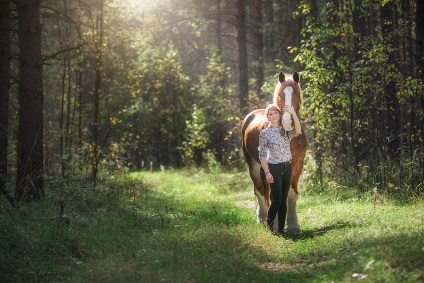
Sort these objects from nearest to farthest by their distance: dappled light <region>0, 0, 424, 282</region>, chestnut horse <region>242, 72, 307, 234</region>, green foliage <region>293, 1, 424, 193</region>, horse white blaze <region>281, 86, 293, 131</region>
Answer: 1. dappled light <region>0, 0, 424, 282</region>
2. horse white blaze <region>281, 86, 293, 131</region>
3. chestnut horse <region>242, 72, 307, 234</region>
4. green foliage <region>293, 1, 424, 193</region>

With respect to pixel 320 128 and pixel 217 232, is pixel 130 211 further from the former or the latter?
pixel 320 128

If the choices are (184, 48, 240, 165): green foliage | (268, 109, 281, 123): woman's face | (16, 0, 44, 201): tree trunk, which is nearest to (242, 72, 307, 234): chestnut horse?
(268, 109, 281, 123): woman's face

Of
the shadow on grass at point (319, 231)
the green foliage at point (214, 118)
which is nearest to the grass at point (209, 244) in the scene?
the shadow on grass at point (319, 231)

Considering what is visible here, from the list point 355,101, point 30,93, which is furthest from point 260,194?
point 30,93

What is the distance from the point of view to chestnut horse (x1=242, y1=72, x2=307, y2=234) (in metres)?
7.88

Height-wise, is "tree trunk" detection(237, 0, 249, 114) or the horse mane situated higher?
"tree trunk" detection(237, 0, 249, 114)

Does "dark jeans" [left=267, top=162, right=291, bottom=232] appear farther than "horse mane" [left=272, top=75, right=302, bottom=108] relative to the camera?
No

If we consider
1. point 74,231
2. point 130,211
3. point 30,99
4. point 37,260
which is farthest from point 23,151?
point 37,260

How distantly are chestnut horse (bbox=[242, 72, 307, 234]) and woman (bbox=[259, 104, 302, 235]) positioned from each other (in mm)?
247

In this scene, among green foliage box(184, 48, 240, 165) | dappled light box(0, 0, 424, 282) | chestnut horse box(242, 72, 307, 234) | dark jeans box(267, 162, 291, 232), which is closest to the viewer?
dappled light box(0, 0, 424, 282)

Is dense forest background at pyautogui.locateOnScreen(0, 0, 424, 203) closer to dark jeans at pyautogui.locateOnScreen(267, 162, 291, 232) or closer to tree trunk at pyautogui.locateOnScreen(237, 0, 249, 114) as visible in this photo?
tree trunk at pyautogui.locateOnScreen(237, 0, 249, 114)

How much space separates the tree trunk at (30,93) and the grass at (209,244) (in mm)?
729

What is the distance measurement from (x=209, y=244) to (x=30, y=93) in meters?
5.74

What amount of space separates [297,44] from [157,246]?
1209 cm
